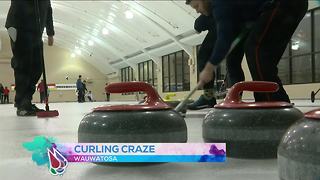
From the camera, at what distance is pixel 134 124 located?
0.52 meters

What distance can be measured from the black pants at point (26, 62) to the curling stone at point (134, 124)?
5.23ft

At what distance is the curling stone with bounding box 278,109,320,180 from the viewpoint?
0.90 ft

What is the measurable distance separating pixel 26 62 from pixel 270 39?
1.61m

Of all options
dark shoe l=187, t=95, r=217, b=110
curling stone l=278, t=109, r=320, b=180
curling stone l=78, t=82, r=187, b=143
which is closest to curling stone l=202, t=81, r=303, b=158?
curling stone l=78, t=82, r=187, b=143

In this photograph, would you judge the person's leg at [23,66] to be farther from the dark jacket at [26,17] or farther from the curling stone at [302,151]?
the curling stone at [302,151]

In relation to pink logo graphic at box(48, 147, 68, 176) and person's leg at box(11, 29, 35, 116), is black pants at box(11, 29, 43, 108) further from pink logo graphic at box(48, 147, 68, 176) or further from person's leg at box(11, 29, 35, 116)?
pink logo graphic at box(48, 147, 68, 176)

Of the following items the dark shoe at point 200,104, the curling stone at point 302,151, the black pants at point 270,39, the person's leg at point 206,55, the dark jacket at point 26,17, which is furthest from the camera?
the dark jacket at point 26,17

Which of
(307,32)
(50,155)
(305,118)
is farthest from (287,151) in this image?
(307,32)

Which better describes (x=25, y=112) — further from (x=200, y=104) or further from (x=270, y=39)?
(x=270, y=39)

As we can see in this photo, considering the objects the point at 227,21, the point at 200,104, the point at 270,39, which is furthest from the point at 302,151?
the point at 200,104

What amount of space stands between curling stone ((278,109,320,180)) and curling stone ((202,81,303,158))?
234mm

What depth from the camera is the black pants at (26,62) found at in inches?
81.6

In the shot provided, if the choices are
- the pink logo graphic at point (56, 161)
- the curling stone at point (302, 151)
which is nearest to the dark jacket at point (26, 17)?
the pink logo graphic at point (56, 161)

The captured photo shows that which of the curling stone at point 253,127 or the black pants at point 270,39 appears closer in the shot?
the curling stone at point 253,127
